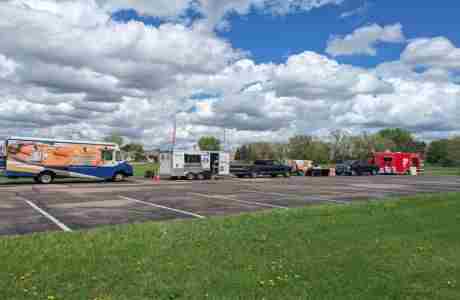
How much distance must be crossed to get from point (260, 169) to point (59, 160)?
19.9 metres

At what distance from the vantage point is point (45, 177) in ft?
82.3

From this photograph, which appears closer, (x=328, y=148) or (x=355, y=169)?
(x=355, y=169)

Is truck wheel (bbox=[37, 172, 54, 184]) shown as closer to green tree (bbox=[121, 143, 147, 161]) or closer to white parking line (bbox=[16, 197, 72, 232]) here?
white parking line (bbox=[16, 197, 72, 232])

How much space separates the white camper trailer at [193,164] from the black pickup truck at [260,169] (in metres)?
3.15

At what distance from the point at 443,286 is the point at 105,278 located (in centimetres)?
456

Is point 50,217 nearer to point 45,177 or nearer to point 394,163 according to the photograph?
point 45,177

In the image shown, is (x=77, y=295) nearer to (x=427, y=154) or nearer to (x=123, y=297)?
(x=123, y=297)

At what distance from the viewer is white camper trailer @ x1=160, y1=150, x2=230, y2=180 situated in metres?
31.7

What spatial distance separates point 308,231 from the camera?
837 centimetres

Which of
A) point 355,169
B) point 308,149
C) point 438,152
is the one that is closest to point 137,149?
point 308,149

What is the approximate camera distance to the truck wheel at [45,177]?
2492cm

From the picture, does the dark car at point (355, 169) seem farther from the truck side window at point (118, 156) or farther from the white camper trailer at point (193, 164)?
the truck side window at point (118, 156)

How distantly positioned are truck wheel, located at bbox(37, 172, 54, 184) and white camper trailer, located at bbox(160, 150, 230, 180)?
31.5 ft

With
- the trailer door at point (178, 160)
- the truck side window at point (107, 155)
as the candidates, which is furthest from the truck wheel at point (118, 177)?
the trailer door at point (178, 160)
